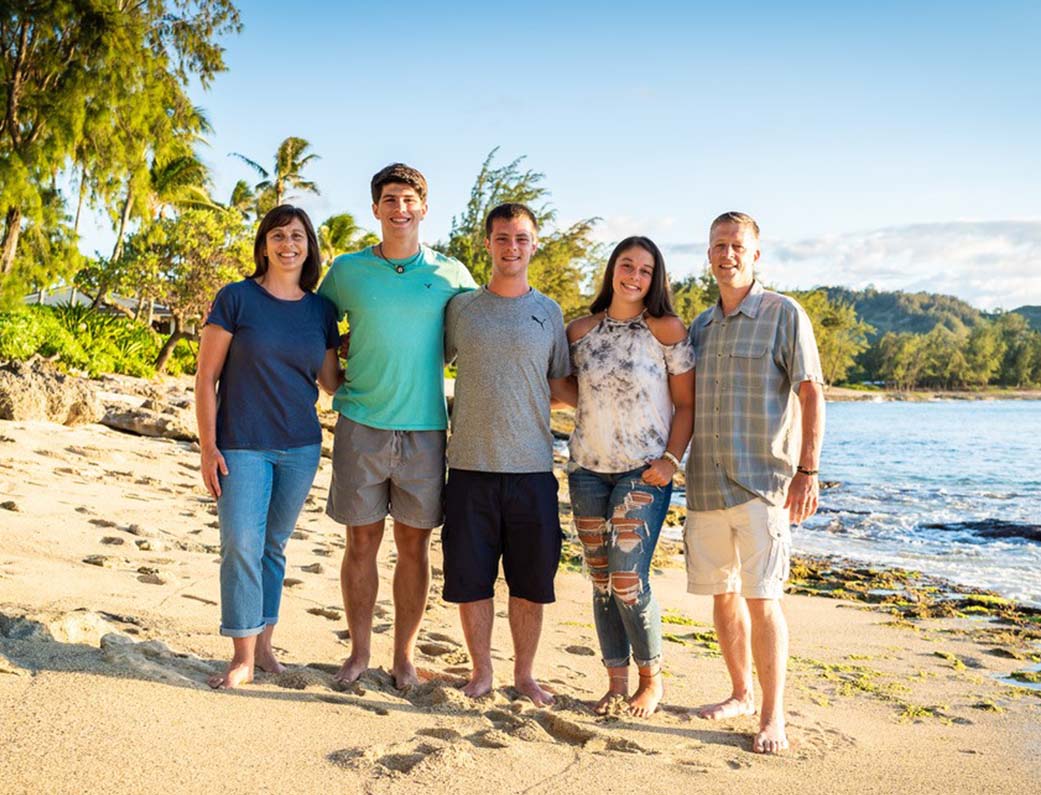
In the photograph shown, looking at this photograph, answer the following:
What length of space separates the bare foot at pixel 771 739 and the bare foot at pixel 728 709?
34 centimetres

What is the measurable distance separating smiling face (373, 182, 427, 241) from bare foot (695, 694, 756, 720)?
242cm

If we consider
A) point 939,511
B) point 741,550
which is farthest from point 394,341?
point 939,511

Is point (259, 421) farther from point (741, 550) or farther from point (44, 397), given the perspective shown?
point (44, 397)

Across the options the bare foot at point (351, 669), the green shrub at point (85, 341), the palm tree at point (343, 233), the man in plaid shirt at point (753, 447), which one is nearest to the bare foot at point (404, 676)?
the bare foot at point (351, 669)

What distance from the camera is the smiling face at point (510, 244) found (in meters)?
3.97

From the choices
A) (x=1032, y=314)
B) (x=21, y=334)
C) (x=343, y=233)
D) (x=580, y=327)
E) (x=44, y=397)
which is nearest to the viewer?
(x=580, y=327)

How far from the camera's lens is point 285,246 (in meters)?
3.82

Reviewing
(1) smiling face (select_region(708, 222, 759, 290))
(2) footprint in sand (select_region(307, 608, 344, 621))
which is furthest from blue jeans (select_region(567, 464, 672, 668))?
(2) footprint in sand (select_region(307, 608, 344, 621))

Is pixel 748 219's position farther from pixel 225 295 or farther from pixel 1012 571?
pixel 1012 571

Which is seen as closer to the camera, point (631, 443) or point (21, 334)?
point (631, 443)

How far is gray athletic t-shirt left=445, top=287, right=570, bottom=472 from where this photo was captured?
393cm

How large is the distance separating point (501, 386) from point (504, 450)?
0.27 meters

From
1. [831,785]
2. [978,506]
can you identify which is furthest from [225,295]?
[978,506]

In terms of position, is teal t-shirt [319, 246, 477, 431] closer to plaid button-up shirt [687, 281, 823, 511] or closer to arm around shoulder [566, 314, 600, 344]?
arm around shoulder [566, 314, 600, 344]
